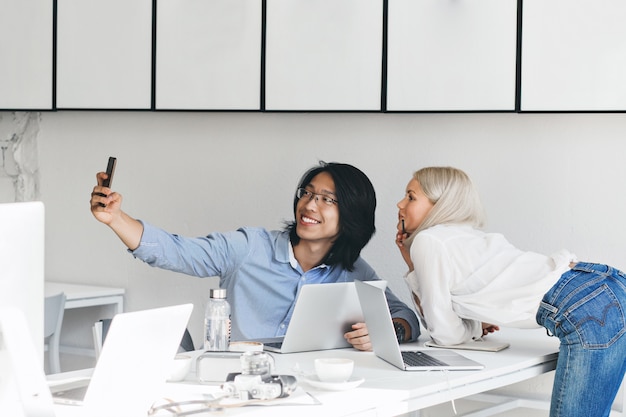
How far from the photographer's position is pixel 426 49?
12.5 feet

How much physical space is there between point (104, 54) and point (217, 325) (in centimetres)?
227

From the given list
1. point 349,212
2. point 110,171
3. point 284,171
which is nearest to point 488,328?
point 349,212

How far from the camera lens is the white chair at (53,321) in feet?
12.6

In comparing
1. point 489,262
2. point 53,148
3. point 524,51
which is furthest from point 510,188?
point 53,148

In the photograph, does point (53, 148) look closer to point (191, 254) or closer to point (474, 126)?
point (191, 254)

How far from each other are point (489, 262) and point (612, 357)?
468 mm

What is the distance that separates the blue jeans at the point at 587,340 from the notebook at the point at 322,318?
526mm

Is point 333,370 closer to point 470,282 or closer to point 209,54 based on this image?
point 470,282

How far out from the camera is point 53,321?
394 cm

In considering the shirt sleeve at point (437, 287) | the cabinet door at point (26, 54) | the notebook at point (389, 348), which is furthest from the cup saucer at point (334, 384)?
the cabinet door at point (26, 54)

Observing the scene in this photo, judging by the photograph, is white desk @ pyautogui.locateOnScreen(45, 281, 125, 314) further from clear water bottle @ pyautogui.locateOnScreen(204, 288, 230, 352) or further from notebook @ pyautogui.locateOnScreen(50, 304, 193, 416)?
notebook @ pyautogui.locateOnScreen(50, 304, 193, 416)

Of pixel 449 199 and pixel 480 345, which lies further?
pixel 449 199

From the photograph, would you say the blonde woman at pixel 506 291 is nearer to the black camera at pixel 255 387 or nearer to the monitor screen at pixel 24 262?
the black camera at pixel 255 387

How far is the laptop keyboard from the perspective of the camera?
2536 mm
